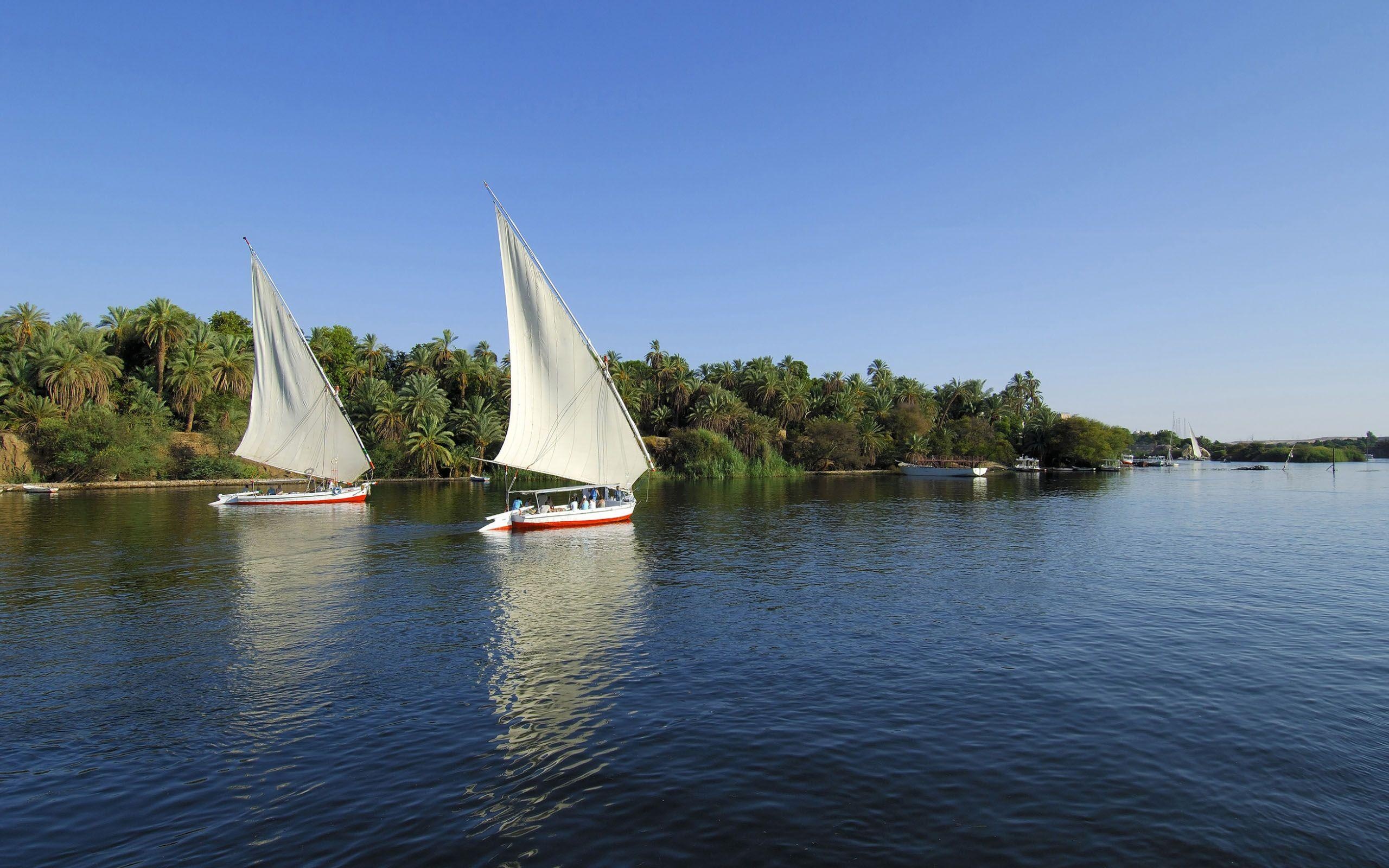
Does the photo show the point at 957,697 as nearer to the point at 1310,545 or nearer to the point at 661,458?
the point at 1310,545

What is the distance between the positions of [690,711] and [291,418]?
58.8 metres

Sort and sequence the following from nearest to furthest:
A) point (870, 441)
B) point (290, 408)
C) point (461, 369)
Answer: point (290, 408)
point (461, 369)
point (870, 441)

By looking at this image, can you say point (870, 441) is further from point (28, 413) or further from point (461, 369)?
point (28, 413)

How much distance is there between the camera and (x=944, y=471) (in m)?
124

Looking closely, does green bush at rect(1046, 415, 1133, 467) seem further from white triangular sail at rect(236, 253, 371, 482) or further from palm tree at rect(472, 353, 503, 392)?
white triangular sail at rect(236, 253, 371, 482)

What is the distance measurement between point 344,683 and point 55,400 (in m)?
94.0

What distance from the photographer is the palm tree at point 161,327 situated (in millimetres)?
92312

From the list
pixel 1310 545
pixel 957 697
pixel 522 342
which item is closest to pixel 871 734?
pixel 957 697

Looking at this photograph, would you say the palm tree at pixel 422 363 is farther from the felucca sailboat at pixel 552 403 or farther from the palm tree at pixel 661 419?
the felucca sailboat at pixel 552 403

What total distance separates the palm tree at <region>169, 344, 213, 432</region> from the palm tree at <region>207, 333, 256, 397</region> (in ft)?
4.11

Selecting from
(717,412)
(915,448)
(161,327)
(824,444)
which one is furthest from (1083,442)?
(161,327)

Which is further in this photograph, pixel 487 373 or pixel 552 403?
pixel 487 373

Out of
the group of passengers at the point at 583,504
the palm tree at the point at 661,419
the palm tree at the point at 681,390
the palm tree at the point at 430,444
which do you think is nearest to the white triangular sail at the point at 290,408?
the group of passengers at the point at 583,504

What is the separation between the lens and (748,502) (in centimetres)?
6669
